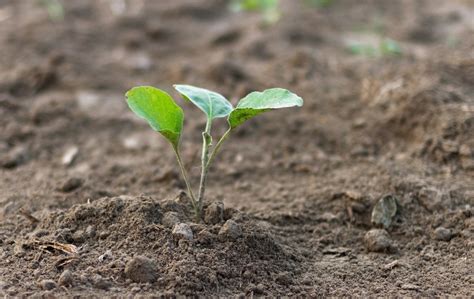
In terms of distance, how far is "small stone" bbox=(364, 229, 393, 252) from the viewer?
179cm

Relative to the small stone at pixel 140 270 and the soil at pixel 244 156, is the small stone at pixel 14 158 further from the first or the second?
the small stone at pixel 140 270

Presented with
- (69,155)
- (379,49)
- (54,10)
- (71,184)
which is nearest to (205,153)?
(71,184)

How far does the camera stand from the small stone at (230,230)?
1620 millimetres

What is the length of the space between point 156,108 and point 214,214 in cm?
31

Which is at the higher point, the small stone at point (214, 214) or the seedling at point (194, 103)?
the seedling at point (194, 103)

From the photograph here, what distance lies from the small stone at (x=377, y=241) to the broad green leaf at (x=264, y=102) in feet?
1.62

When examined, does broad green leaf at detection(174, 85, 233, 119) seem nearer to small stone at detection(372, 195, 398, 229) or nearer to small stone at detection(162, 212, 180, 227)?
small stone at detection(162, 212, 180, 227)

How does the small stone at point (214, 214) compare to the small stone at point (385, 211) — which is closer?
the small stone at point (214, 214)

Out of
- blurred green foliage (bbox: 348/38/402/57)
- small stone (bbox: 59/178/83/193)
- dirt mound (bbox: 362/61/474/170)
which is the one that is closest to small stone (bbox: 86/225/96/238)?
small stone (bbox: 59/178/83/193)

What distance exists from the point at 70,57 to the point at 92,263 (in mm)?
1829

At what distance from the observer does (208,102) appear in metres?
1.66

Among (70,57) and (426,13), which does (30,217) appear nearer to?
(70,57)

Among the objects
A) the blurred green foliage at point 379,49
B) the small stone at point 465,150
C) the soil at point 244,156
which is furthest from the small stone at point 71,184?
the blurred green foliage at point 379,49

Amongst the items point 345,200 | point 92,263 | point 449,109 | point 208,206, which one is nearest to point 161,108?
point 208,206
